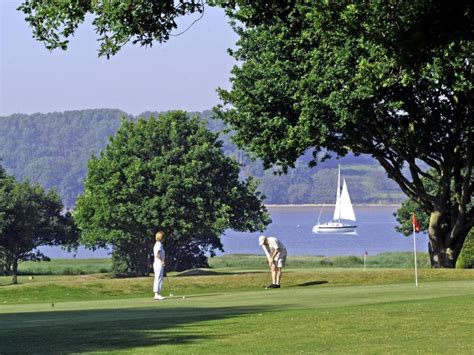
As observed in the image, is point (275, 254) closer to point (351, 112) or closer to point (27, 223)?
point (351, 112)

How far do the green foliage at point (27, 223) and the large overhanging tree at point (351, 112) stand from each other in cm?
3765

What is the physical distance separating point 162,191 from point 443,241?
1090 inches

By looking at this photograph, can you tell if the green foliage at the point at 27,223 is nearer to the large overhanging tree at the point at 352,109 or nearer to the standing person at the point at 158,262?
the large overhanging tree at the point at 352,109

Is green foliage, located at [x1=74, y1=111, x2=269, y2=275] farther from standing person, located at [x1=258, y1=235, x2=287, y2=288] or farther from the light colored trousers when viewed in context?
the light colored trousers

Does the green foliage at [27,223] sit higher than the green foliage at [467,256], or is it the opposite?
the green foliage at [27,223]

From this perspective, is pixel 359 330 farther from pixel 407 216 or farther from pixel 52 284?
pixel 407 216

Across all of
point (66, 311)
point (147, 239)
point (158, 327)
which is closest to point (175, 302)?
point (66, 311)

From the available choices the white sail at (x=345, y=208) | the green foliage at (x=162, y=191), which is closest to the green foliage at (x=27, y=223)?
the green foliage at (x=162, y=191)

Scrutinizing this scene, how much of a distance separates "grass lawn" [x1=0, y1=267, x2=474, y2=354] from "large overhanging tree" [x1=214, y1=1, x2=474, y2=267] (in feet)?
31.5

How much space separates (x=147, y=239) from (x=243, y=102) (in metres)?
30.5

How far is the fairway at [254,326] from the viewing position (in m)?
18.2

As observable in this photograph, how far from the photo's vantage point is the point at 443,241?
164 feet

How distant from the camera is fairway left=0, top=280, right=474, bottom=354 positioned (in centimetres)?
1819

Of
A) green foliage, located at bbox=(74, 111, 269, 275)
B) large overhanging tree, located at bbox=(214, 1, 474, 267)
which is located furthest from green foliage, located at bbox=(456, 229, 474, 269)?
green foliage, located at bbox=(74, 111, 269, 275)
